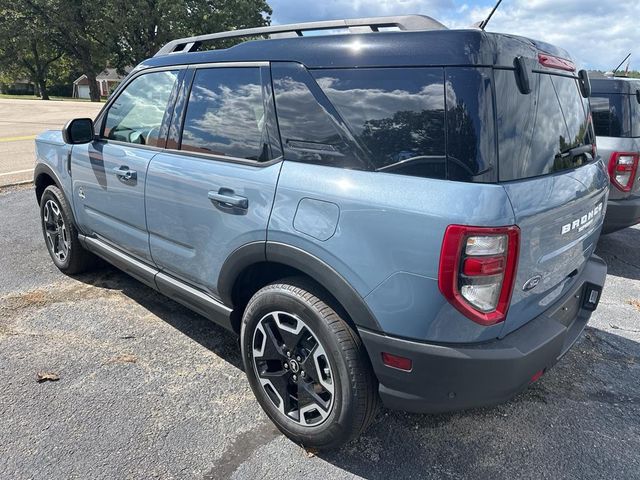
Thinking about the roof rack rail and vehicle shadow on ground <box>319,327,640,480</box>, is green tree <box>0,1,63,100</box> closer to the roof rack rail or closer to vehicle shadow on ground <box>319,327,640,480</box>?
the roof rack rail

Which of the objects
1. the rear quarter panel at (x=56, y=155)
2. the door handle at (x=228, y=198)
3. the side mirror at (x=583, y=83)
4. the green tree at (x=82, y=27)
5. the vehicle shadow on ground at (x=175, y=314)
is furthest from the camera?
the green tree at (x=82, y=27)

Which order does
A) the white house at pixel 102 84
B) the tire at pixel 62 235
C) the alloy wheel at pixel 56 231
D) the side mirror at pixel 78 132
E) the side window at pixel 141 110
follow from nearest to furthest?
the side window at pixel 141 110 → the side mirror at pixel 78 132 → the tire at pixel 62 235 → the alloy wheel at pixel 56 231 → the white house at pixel 102 84

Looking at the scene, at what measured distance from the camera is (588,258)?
2646 mm

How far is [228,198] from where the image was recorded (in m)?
2.39

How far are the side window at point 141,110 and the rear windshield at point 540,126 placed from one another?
2.04 m

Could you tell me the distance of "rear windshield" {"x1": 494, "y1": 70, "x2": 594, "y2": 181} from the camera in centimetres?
182

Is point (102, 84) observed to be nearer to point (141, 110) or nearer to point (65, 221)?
point (65, 221)

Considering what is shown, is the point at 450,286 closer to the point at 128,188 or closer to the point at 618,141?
the point at 128,188

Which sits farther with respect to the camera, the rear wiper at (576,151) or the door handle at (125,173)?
the door handle at (125,173)

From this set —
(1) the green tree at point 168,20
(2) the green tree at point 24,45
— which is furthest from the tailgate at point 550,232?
(2) the green tree at point 24,45

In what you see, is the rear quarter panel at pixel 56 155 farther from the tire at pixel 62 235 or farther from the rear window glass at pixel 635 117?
the rear window glass at pixel 635 117

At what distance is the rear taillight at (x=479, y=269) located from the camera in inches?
67.0

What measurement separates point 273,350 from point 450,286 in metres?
1.03

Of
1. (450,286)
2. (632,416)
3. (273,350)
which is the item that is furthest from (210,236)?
(632,416)
